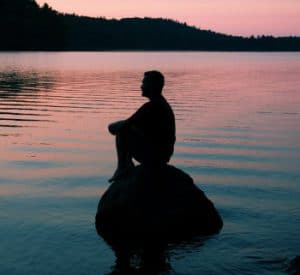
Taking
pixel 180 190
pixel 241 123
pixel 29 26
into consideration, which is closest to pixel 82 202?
pixel 180 190

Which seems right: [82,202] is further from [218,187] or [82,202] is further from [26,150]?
[26,150]

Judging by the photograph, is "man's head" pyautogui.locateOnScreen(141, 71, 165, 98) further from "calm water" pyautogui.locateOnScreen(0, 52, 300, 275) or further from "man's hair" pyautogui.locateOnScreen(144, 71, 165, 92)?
"calm water" pyautogui.locateOnScreen(0, 52, 300, 275)

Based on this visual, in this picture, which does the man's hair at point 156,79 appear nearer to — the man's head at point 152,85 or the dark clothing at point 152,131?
the man's head at point 152,85

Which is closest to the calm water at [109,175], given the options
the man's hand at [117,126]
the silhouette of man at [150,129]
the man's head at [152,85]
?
the silhouette of man at [150,129]

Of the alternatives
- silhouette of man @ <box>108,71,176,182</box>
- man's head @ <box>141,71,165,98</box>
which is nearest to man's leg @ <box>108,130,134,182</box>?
silhouette of man @ <box>108,71,176,182</box>

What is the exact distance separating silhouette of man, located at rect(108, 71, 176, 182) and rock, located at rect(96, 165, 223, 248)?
0.23 meters

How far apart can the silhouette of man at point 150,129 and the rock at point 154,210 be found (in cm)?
23

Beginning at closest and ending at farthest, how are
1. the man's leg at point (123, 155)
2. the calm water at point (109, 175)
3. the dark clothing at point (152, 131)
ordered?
the calm water at point (109, 175) < the dark clothing at point (152, 131) < the man's leg at point (123, 155)

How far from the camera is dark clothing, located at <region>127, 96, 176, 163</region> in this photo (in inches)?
361

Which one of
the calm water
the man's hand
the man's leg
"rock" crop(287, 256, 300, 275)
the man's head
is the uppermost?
the man's head

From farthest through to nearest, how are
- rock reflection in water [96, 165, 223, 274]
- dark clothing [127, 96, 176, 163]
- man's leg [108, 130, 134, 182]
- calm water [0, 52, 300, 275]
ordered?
man's leg [108, 130, 134, 182]
dark clothing [127, 96, 176, 163]
rock reflection in water [96, 165, 223, 274]
calm water [0, 52, 300, 275]

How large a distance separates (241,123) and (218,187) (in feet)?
37.7

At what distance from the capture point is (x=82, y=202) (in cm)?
1141

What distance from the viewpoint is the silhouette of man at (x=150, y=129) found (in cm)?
920
